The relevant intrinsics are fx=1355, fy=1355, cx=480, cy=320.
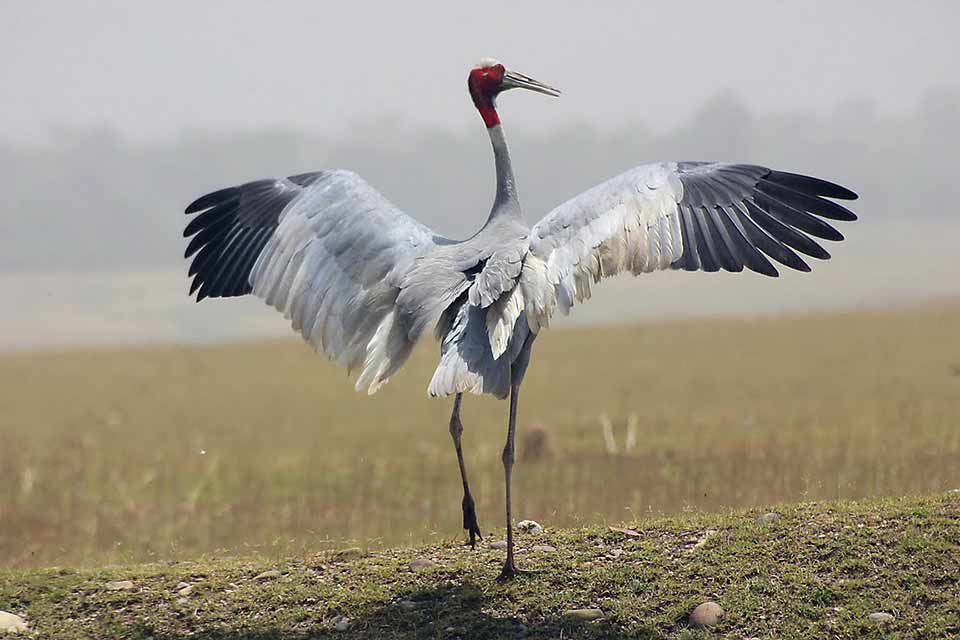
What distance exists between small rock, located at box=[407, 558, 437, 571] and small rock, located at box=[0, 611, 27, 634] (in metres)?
2.46

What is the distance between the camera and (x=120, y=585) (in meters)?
9.02

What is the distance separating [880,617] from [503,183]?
372cm

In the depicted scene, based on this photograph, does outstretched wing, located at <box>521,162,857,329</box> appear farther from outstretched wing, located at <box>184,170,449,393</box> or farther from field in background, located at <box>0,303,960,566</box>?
field in background, located at <box>0,303,960,566</box>

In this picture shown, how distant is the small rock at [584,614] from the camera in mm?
7780

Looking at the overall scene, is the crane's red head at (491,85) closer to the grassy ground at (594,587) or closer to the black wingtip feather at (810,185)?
the black wingtip feather at (810,185)

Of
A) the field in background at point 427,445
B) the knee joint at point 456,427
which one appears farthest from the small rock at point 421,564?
the field in background at point 427,445

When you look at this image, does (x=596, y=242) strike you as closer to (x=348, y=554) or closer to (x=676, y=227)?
(x=676, y=227)

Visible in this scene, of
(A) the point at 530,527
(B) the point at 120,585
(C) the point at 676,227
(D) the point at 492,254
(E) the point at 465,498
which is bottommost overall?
(B) the point at 120,585

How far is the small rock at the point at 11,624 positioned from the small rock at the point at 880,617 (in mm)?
5133

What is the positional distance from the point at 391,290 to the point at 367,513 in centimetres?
447

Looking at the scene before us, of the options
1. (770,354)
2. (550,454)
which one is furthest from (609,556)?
(770,354)

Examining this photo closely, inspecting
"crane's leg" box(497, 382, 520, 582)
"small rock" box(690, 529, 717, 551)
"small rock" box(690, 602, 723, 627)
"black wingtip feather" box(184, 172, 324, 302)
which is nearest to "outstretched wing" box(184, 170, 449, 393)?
"black wingtip feather" box(184, 172, 324, 302)

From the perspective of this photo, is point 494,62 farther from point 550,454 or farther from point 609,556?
point 550,454

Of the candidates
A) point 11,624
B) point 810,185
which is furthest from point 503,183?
point 11,624
